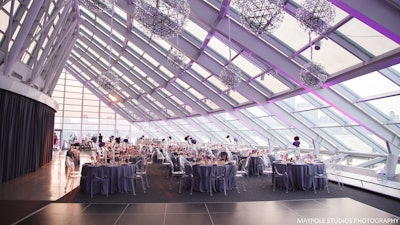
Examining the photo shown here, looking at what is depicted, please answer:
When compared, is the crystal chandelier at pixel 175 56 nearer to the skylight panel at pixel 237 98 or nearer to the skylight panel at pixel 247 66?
the skylight panel at pixel 247 66

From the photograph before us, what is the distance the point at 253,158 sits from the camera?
1052 centimetres

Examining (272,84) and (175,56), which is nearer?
(175,56)

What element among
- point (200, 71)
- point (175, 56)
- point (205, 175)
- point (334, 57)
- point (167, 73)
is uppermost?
point (167, 73)

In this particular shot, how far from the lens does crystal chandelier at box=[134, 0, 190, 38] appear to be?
4.02 metres

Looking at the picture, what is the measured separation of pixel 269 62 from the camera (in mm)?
8125

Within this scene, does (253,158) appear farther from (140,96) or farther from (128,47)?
(140,96)

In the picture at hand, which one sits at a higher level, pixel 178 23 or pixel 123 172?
pixel 178 23

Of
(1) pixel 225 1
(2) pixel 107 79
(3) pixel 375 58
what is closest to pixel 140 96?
(2) pixel 107 79

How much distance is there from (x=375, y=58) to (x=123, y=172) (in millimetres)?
6017

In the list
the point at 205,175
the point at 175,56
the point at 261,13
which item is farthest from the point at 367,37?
the point at 205,175

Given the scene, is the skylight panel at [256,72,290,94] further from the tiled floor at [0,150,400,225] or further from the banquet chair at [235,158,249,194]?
the tiled floor at [0,150,400,225]

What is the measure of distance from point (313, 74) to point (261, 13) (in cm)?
228

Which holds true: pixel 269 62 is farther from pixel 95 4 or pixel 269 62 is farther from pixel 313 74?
pixel 95 4

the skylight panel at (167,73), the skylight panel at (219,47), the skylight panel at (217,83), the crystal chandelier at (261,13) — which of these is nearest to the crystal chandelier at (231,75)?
the crystal chandelier at (261,13)
